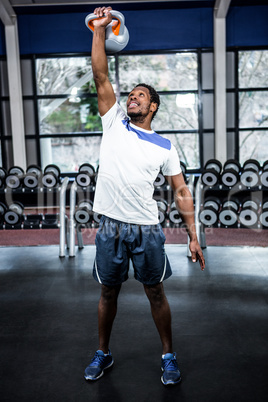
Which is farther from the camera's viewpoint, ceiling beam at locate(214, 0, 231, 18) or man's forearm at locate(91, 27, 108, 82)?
ceiling beam at locate(214, 0, 231, 18)

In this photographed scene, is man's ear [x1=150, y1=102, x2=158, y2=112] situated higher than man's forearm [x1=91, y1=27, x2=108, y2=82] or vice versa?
man's forearm [x1=91, y1=27, x2=108, y2=82]

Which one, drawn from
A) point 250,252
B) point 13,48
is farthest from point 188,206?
point 13,48

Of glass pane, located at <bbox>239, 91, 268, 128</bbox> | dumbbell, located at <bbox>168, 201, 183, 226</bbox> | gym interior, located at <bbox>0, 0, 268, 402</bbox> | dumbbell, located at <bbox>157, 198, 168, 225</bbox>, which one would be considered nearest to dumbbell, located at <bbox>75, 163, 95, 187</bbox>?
gym interior, located at <bbox>0, 0, 268, 402</bbox>

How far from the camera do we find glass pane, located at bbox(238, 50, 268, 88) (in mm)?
6156

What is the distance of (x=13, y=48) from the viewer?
5.95 metres

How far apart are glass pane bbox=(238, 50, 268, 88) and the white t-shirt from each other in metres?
5.18

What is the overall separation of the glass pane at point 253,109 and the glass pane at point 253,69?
0.15 meters

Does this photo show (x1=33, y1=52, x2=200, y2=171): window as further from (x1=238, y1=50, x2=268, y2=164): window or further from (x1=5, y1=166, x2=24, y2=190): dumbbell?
(x1=5, y1=166, x2=24, y2=190): dumbbell

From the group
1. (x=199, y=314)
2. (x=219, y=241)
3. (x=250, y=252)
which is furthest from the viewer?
(x=219, y=241)

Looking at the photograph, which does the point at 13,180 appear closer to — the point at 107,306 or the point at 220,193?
the point at 220,193

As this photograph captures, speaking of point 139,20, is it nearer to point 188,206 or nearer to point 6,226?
point 6,226

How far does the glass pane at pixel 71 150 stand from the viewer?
21.4 feet

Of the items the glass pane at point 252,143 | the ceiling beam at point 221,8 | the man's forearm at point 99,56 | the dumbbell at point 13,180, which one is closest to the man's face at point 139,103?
the man's forearm at point 99,56

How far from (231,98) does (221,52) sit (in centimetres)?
70
